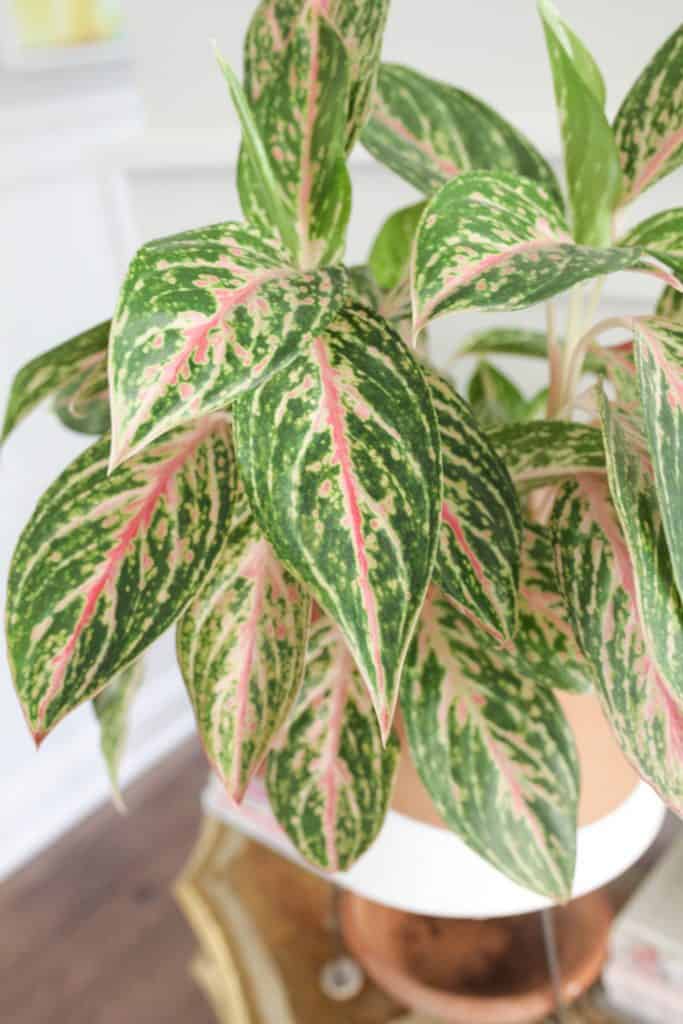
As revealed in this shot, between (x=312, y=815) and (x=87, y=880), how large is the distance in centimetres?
104

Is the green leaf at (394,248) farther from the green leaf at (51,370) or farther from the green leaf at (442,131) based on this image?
the green leaf at (51,370)

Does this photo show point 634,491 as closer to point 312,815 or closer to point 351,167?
point 312,815

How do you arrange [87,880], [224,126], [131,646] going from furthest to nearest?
1. [87,880]
2. [224,126]
3. [131,646]

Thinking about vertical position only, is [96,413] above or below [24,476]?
above

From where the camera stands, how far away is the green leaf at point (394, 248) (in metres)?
0.64

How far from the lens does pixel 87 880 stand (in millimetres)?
1396

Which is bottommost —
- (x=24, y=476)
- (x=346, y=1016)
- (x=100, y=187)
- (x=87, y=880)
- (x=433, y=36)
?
(x=87, y=880)

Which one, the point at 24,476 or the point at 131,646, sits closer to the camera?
the point at 131,646

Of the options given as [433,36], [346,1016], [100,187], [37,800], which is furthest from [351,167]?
[37,800]

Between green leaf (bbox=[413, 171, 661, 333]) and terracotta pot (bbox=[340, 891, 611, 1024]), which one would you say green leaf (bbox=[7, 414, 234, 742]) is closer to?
green leaf (bbox=[413, 171, 661, 333])

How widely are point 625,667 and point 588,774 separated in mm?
160

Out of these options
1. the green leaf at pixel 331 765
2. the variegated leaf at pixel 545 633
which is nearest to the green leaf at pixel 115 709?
the green leaf at pixel 331 765

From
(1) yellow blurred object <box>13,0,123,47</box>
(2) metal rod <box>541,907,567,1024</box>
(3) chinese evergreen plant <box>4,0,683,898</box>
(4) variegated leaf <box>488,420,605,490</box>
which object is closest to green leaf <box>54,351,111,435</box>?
(3) chinese evergreen plant <box>4,0,683,898</box>

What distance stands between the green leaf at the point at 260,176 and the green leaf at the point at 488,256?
0.10 metres
